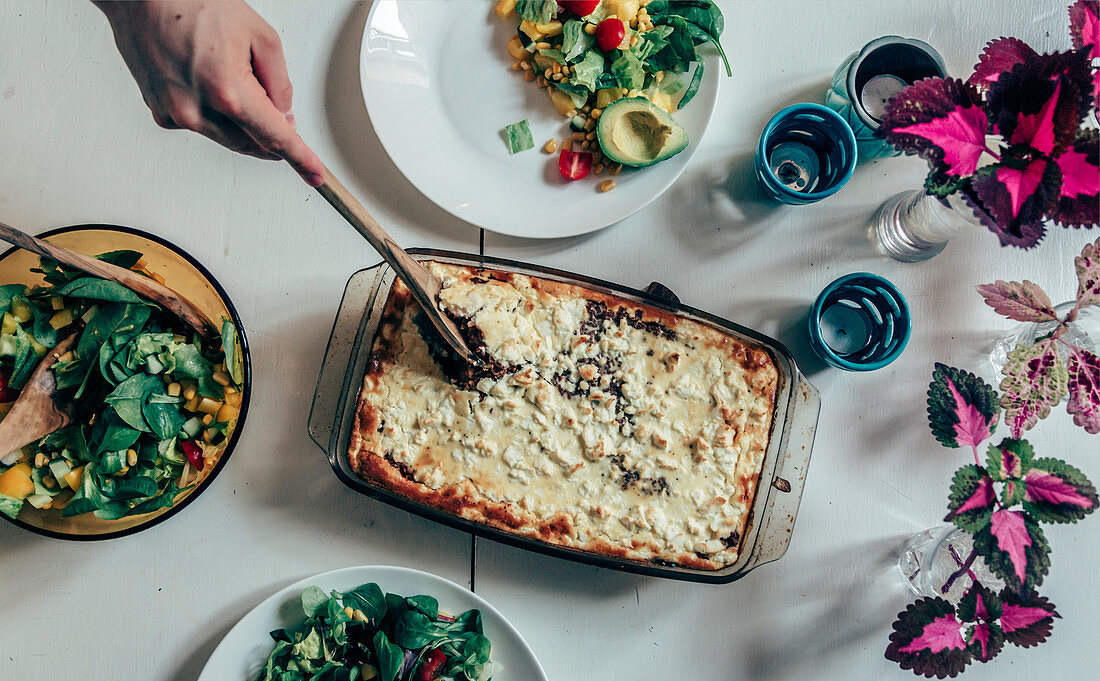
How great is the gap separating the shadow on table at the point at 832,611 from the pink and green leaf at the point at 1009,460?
38cm

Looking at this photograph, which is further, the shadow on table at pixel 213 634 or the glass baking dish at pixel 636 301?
the shadow on table at pixel 213 634

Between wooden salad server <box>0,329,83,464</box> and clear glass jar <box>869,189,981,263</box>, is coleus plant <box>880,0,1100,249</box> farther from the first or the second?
wooden salad server <box>0,329,83,464</box>

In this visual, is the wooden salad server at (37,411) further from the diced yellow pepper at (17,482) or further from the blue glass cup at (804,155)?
the blue glass cup at (804,155)

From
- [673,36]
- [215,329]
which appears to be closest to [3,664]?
[215,329]

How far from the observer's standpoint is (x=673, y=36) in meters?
1.50

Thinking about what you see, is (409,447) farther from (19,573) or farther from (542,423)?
(19,573)

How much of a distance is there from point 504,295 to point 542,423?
0.26m

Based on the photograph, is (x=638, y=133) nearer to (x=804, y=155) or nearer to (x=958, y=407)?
(x=804, y=155)

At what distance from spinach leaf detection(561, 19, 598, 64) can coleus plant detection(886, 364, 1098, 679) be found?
962mm

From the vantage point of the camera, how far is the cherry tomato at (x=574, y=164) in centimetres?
154

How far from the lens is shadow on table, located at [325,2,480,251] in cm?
159

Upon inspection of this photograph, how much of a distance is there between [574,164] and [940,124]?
70cm

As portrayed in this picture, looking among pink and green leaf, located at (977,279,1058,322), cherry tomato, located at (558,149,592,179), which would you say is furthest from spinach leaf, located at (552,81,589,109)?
pink and green leaf, located at (977,279,1058,322)

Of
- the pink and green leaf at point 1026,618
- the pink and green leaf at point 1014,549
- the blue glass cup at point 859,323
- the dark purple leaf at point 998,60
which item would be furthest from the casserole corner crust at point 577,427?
the dark purple leaf at point 998,60
